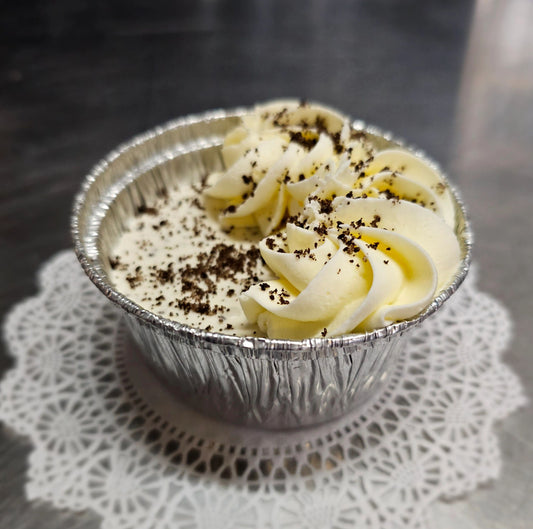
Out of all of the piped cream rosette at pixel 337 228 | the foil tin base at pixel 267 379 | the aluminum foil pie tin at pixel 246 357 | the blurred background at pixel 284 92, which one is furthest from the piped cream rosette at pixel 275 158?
the blurred background at pixel 284 92

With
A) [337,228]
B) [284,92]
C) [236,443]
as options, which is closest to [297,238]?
[337,228]

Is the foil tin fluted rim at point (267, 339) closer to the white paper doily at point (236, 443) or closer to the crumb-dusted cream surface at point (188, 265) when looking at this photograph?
the crumb-dusted cream surface at point (188, 265)

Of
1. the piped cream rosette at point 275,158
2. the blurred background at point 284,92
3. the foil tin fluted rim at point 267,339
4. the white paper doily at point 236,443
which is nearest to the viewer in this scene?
the foil tin fluted rim at point 267,339

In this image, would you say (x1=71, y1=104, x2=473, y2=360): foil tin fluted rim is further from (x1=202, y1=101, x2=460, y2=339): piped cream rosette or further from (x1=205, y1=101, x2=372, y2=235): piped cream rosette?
(x1=205, y1=101, x2=372, y2=235): piped cream rosette

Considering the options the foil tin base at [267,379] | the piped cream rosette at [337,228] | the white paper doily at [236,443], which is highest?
the piped cream rosette at [337,228]

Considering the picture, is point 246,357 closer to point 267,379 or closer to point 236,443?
point 267,379

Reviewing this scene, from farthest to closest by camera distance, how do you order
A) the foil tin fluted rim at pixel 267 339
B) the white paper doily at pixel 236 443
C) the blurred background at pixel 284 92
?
the blurred background at pixel 284 92
the white paper doily at pixel 236 443
the foil tin fluted rim at pixel 267 339

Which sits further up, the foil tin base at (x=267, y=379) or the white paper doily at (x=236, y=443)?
the foil tin base at (x=267, y=379)
